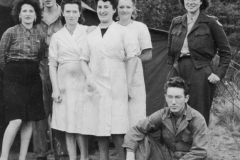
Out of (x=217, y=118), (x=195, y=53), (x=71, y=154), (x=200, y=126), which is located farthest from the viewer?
(x=217, y=118)

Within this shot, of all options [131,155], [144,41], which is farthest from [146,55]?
[131,155]

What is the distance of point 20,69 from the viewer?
188 inches

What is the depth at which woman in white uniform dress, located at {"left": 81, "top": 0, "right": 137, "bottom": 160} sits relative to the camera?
4.48m

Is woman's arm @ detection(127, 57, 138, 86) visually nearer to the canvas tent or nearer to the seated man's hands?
the seated man's hands

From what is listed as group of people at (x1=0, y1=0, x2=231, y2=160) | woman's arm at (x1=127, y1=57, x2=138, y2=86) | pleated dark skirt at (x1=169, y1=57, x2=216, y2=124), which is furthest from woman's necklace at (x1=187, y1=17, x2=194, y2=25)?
woman's arm at (x1=127, y1=57, x2=138, y2=86)

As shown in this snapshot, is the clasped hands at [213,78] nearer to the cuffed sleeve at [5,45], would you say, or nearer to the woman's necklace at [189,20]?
the woman's necklace at [189,20]

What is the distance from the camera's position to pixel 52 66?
15.6 feet

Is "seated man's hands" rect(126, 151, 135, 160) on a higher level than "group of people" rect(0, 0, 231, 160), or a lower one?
lower

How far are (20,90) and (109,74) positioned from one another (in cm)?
94

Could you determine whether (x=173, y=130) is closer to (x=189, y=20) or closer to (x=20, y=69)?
(x=189, y=20)

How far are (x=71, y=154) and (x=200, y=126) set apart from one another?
1396 mm

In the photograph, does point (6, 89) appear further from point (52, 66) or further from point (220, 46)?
point (220, 46)

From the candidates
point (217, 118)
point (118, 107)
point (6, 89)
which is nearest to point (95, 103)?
point (118, 107)

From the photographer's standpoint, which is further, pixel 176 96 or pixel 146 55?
pixel 146 55
